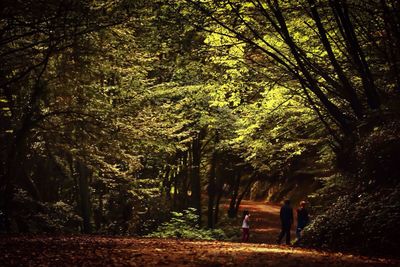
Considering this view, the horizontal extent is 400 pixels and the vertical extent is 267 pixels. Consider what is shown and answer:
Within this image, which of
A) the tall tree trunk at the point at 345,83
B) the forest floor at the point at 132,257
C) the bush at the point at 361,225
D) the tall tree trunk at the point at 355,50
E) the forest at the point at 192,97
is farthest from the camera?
the tall tree trunk at the point at 345,83

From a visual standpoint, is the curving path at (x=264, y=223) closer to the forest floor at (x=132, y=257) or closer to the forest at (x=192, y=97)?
the forest at (x=192, y=97)

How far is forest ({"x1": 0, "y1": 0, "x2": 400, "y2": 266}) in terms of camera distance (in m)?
10.1

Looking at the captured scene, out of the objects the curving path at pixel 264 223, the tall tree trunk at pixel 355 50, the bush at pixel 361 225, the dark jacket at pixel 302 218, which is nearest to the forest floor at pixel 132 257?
the bush at pixel 361 225

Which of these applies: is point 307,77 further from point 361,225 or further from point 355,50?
point 361,225

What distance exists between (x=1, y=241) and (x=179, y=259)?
4.91 m

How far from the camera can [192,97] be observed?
62.2 ft

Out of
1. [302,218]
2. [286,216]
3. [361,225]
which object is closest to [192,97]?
[286,216]

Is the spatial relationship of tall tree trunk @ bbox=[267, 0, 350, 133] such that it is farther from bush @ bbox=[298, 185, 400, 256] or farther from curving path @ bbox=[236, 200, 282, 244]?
curving path @ bbox=[236, 200, 282, 244]

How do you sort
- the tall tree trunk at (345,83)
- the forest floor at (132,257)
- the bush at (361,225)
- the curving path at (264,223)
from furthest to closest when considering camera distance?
the curving path at (264,223), the tall tree trunk at (345,83), the bush at (361,225), the forest floor at (132,257)

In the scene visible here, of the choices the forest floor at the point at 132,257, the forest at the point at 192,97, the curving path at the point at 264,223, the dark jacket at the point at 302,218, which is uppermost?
the forest at the point at 192,97

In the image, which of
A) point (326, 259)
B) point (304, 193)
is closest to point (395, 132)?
point (326, 259)

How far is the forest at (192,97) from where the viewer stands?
10.1m

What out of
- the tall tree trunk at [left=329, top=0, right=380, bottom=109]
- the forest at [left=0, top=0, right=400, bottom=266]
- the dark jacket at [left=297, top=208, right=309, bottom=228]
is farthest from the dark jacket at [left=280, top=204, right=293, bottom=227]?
the tall tree trunk at [left=329, top=0, right=380, bottom=109]

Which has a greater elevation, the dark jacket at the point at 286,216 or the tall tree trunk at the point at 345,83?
the tall tree trunk at the point at 345,83
